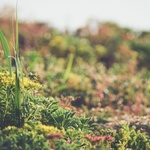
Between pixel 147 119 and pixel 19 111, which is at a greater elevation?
pixel 19 111

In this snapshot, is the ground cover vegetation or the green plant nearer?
the ground cover vegetation

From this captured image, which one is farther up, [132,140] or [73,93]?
[132,140]

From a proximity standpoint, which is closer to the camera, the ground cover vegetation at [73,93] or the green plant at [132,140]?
the ground cover vegetation at [73,93]

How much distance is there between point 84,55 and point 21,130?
937cm

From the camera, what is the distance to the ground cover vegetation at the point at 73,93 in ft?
16.2

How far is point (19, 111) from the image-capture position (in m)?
5.09

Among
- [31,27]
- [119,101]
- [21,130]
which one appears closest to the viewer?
[21,130]

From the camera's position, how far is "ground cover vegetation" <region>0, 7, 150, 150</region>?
493 centimetres

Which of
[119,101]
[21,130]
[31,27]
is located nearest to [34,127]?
[21,130]

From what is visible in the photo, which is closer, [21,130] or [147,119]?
[21,130]

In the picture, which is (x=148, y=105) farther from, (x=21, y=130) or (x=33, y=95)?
(x=21, y=130)

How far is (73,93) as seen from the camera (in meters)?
8.84

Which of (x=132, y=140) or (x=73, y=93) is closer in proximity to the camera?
(x=132, y=140)

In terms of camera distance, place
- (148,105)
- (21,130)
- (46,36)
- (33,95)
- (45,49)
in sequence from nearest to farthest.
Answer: (21,130) → (33,95) → (148,105) → (45,49) → (46,36)
